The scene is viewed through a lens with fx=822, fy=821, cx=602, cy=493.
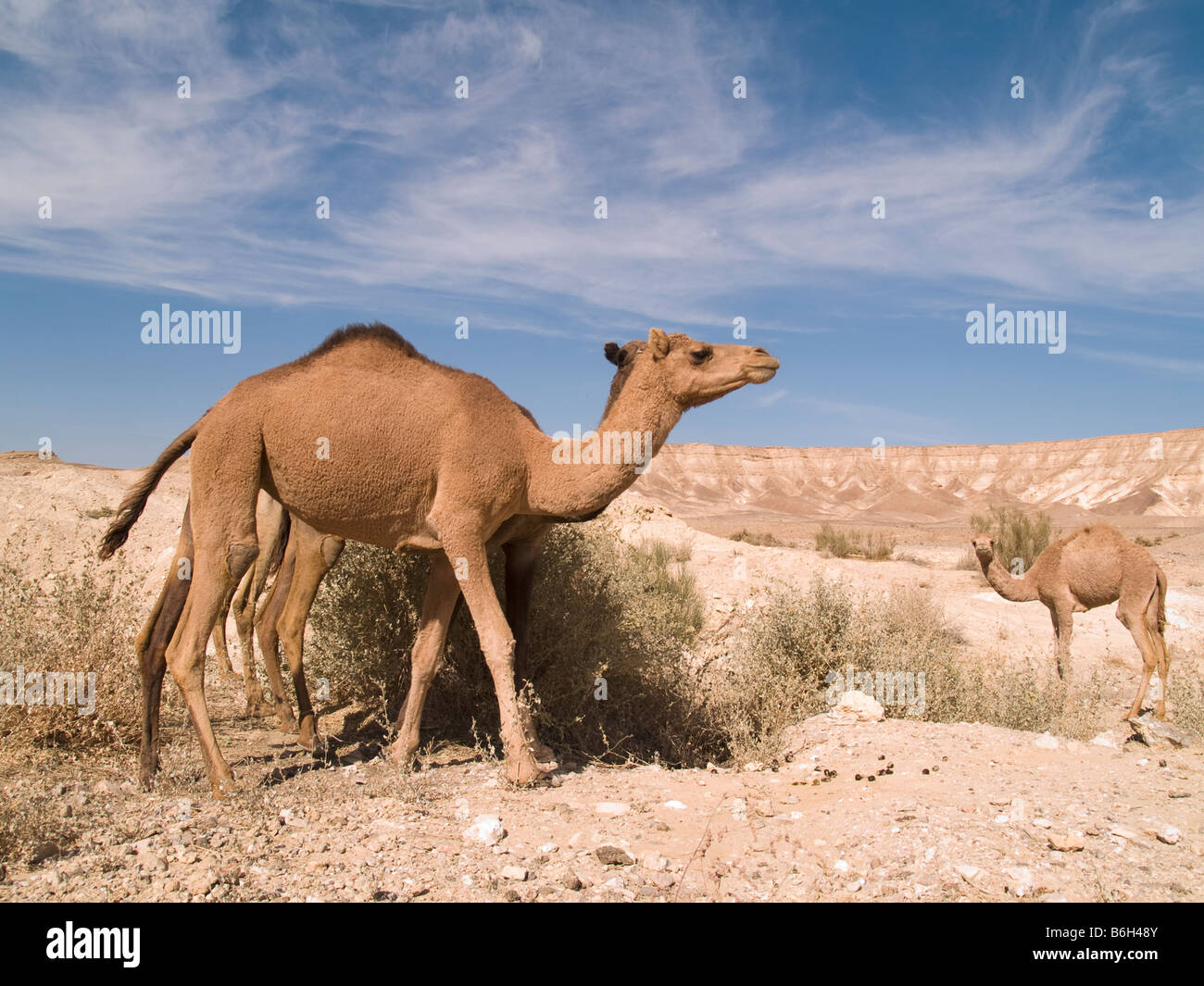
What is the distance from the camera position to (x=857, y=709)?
7188 millimetres

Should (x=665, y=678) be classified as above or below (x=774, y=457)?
below

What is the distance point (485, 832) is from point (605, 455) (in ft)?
8.36

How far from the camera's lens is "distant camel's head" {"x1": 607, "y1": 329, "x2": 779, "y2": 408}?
→ 227 inches

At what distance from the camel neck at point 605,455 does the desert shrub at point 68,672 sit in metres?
3.44

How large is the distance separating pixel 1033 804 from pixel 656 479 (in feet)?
295

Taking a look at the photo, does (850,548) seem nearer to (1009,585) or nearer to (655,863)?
(1009,585)

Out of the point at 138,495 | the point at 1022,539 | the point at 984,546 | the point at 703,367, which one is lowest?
the point at 1022,539

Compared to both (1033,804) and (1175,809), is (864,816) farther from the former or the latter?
(1175,809)

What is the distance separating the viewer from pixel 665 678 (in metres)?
8.02

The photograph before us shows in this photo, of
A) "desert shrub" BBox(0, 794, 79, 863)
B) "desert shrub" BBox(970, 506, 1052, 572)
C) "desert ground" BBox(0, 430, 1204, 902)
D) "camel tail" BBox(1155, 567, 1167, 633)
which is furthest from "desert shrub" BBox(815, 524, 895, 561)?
"desert shrub" BBox(0, 794, 79, 863)

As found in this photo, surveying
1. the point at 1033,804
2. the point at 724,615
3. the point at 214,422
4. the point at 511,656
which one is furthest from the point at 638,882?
the point at 724,615

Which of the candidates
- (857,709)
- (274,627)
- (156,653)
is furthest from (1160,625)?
(156,653)
